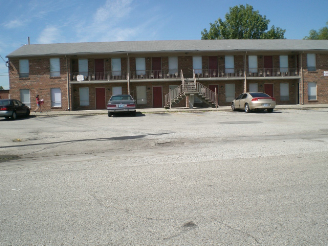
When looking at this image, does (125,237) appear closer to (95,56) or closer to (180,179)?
(180,179)

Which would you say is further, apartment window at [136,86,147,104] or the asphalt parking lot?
apartment window at [136,86,147,104]

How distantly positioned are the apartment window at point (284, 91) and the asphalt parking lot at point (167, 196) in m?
24.8

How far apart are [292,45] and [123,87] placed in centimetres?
1816

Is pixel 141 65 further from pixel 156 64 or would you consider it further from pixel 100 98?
pixel 100 98

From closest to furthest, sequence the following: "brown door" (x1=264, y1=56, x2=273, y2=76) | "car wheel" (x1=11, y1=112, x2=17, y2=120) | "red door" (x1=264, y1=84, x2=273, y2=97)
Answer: "car wheel" (x1=11, y1=112, x2=17, y2=120), "brown door" (x1=264, y1=56, x2=273, y2=76), "red door" (x1=264, y1=84, x2=273, y2=97)

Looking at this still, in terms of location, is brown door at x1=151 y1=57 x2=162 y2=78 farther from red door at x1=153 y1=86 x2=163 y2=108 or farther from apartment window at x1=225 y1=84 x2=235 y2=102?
apartment window at x1=225 y1=84 x2=235 y2=102

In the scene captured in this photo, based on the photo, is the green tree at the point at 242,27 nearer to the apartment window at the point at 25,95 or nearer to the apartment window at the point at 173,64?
the apartment window at the point at 173,64

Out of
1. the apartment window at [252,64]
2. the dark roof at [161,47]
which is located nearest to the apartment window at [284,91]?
the apartment window at [252,64]

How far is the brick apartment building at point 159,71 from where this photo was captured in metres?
28.0

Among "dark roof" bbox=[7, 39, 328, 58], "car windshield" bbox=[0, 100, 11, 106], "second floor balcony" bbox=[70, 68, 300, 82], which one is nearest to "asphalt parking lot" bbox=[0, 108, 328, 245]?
"car windshield" bbox=[0, 100, 11, 106]

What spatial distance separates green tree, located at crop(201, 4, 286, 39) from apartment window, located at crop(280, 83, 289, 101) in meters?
27.7

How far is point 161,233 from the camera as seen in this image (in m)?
2.84

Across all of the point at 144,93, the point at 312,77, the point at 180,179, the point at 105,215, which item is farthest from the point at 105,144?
the point at 312,77

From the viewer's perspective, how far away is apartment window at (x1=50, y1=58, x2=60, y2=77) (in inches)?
1105
